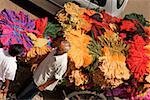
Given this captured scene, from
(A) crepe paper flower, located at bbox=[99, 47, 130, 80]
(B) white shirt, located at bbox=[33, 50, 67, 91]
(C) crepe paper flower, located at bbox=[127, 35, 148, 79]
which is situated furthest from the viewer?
(C) crepe paper flower, located at bbox=[127, 35, 148, 79]

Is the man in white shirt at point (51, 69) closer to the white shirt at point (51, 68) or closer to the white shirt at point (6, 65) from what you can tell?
the white shirt at point (51, 68)

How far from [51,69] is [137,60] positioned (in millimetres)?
1743

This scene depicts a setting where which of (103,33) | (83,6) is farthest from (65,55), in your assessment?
(83,6)

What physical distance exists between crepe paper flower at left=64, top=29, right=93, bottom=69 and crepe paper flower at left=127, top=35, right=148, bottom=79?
2.56ft

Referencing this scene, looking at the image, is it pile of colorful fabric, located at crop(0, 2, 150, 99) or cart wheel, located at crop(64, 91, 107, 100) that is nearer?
pile of colorful fabric, located at crop(0, 2, 150, 99)

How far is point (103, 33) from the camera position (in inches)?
342

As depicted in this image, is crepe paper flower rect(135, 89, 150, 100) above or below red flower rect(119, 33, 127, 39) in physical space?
below

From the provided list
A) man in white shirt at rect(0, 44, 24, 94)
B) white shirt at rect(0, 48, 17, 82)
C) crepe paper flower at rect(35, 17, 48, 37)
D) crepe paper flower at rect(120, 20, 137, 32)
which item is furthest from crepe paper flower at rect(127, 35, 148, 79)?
white shirt at rect(0, 48, 17, 82)

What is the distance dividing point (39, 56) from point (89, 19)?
4.34 feet

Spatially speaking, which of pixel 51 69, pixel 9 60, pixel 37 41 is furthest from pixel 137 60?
pixel 9 60

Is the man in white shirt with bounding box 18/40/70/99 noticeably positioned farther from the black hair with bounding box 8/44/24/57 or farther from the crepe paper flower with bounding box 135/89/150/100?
the crepe paper flower with bounding box 135/89/150/100

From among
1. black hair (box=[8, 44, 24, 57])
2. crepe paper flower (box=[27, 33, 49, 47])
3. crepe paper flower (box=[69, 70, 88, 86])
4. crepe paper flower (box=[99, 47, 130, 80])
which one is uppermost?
crepe paper flower (box=[27, 33, 49, 47])

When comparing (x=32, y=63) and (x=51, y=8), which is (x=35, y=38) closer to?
(x=32, y=63)

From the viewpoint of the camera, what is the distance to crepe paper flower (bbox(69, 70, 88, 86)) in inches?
326
